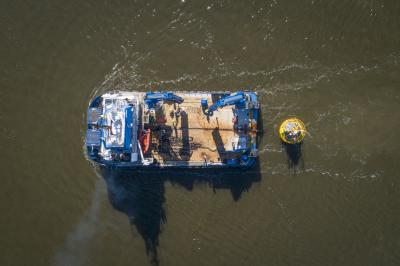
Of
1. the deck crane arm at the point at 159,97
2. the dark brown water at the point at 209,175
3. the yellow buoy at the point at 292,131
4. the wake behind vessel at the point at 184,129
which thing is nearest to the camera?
the deck crane arm at the point at 159,97

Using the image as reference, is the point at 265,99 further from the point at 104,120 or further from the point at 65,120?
the point at 65,120

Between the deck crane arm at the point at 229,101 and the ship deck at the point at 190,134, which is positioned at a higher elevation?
the deck crane arm at the point at 229,101

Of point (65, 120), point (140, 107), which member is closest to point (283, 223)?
point (140, 107)

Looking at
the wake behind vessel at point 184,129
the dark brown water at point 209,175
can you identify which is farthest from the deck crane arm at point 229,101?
the dark brown water at point 209,175

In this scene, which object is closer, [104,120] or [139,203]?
[104,120]

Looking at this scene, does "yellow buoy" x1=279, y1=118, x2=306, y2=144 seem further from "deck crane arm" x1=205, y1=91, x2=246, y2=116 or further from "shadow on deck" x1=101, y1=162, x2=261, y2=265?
"shadow on deck" x1=101, y1=162, x2=261, y2=265

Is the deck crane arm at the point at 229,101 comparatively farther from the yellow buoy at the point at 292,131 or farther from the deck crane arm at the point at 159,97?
the yellow buoy at the point at 292,131

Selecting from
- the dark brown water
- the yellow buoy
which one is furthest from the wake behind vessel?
the yellow buoy

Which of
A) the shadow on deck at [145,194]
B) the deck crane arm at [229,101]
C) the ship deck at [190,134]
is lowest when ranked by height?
the shadow on deck at [145,194]
